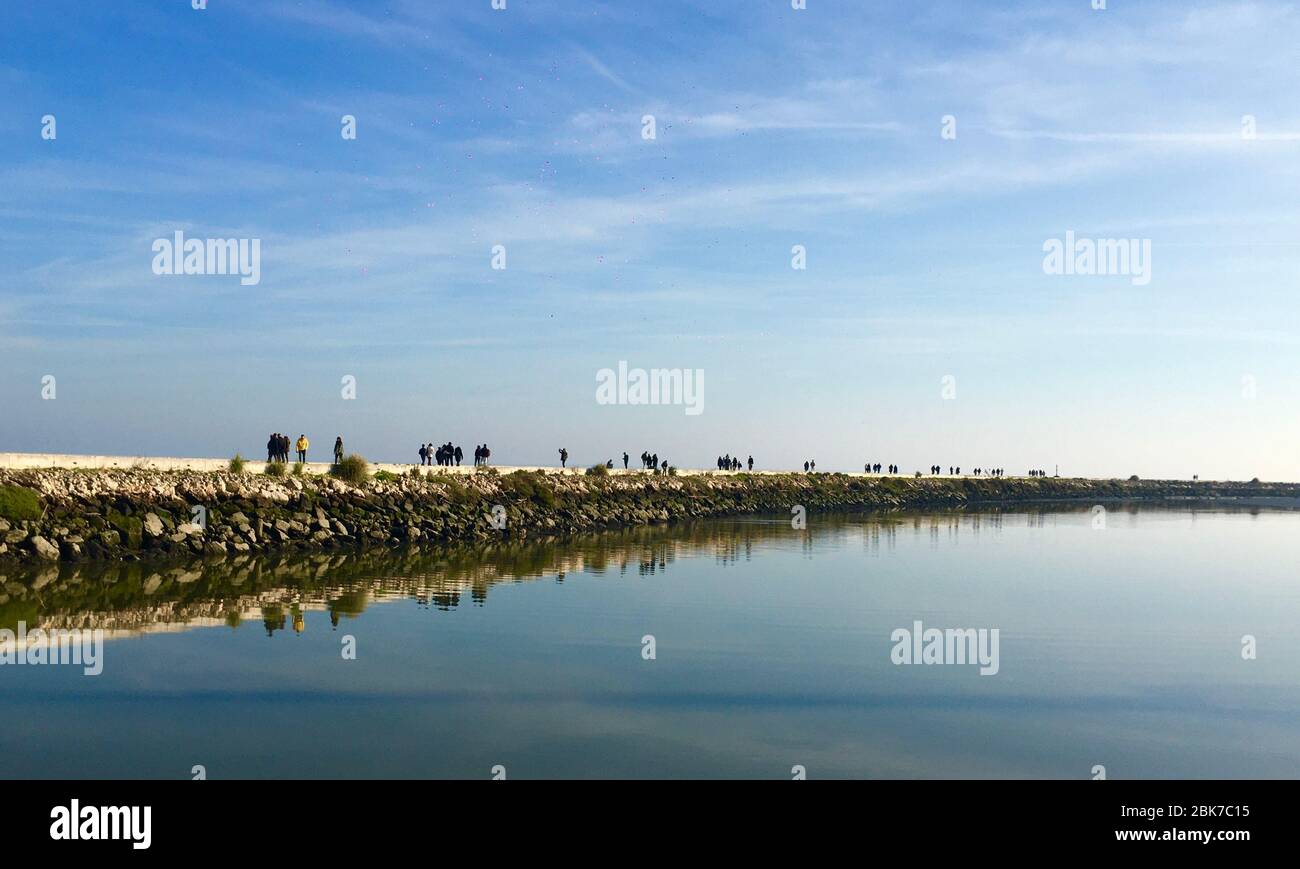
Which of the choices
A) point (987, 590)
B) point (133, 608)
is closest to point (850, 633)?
point (987, 590)

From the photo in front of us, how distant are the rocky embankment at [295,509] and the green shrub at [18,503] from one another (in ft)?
0.11

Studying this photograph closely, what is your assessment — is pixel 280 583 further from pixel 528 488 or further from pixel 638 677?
pixel 528 488

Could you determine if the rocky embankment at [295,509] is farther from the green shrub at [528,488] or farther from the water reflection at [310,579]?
the water reflection at [310,579]

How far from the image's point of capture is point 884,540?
56.5 meters

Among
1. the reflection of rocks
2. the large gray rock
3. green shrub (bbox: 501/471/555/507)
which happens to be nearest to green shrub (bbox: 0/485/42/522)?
the large gray rock

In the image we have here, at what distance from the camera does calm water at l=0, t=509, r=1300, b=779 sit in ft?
49.7

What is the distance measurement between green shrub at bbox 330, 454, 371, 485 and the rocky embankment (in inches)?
14.7

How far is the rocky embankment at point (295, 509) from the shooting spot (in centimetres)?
3634

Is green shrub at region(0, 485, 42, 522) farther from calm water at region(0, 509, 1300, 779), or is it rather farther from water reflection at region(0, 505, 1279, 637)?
calm water at region(0, 509, 1300, 779)

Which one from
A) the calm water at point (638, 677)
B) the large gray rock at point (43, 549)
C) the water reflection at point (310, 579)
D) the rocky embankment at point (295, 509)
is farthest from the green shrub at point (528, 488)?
the large gray rock at point (43, 549)

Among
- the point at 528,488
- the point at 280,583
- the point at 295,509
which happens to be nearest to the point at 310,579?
the point at 280,583

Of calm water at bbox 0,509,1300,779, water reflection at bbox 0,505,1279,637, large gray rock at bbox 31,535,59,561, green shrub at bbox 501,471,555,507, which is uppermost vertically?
green shrub at bbox 501,471,555,507

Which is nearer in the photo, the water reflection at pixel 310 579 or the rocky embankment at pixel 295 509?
the water reflection at pixel 310 579

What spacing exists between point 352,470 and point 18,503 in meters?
17.0
